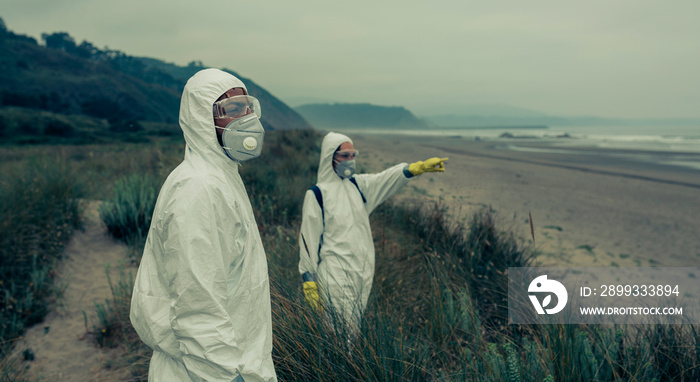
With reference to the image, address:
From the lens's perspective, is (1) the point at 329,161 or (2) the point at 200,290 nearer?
(2) the point at 200,290

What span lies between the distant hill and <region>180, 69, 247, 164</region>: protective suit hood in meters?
60.4

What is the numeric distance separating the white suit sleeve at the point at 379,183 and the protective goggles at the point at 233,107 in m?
1.99

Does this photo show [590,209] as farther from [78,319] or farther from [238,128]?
[238,128]

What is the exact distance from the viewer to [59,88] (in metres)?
76.8

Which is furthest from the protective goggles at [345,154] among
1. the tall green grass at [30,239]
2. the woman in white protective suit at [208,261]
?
the tall green grass at [30,239]

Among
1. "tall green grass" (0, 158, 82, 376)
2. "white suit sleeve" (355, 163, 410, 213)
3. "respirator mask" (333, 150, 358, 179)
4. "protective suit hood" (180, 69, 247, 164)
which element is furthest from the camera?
"tall green grass" (0, 158, 82, 376)

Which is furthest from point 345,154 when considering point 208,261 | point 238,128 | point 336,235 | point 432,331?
point 208,261

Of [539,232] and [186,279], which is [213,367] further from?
[539,232]

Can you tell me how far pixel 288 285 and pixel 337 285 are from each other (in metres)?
0.40

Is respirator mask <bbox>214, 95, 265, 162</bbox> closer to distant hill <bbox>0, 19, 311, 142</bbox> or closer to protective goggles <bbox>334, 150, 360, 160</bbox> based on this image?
protective goggles <bbox>334, 150, 360, 160</bbox>

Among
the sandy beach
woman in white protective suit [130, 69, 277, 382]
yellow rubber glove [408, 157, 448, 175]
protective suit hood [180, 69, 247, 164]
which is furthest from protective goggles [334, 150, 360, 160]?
the sandy beach

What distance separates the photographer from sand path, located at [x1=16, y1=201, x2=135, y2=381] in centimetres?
409

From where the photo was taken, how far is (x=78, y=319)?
16.4ft

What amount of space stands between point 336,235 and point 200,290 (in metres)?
1.92
